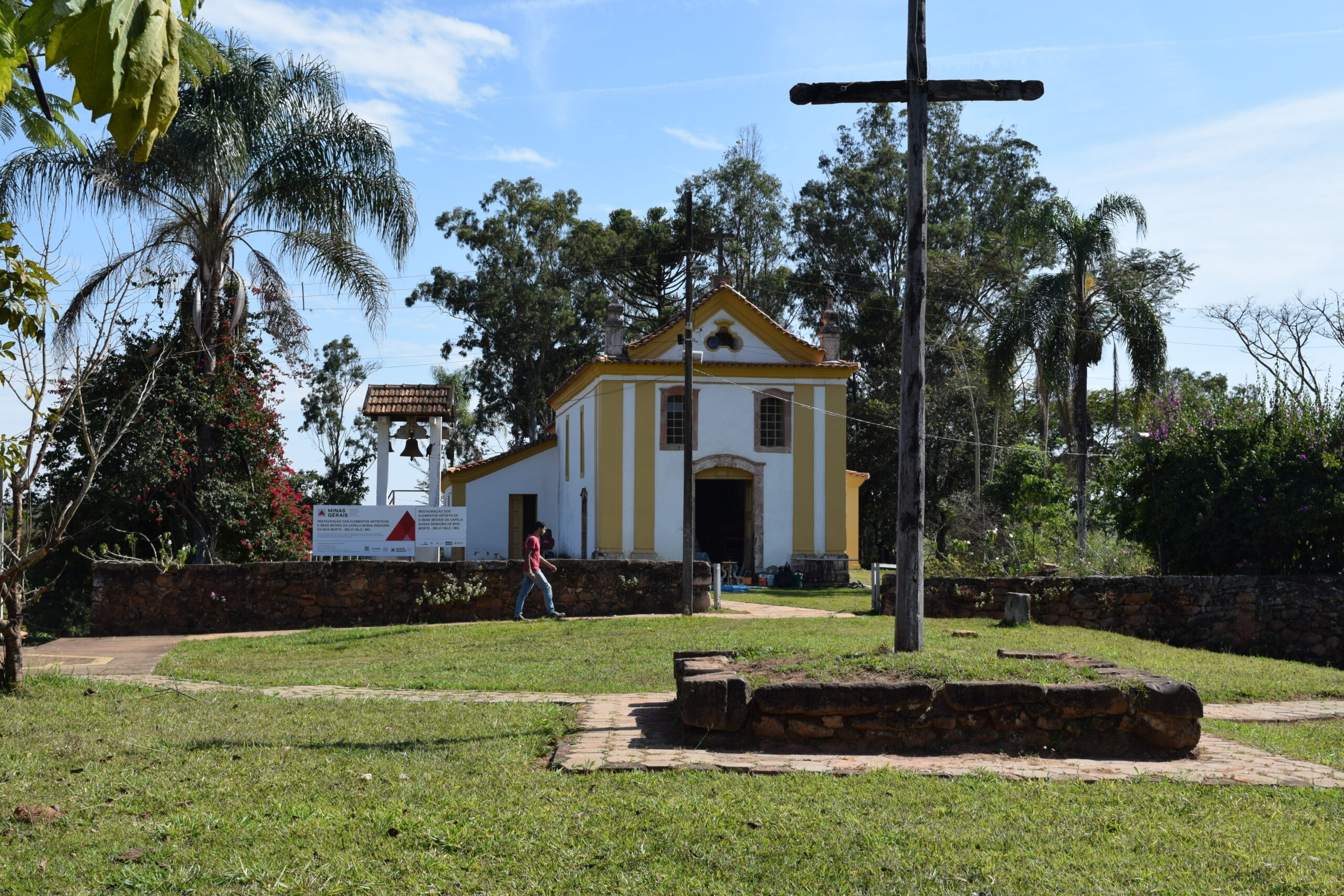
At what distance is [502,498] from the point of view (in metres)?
30.9

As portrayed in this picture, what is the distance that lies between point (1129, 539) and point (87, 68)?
63.3 feet

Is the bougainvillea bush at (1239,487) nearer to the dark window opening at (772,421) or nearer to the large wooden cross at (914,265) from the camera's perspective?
the dark window opening at (772,421)

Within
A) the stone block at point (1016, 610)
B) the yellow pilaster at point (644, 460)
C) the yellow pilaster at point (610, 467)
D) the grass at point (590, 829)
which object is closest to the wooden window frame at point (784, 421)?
the yellow pilaster at point (644, 460)

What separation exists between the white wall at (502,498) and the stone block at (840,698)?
24039mm

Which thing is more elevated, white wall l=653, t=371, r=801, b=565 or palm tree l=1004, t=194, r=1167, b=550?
palm tree l=1004, t=194, r=1167, b=550

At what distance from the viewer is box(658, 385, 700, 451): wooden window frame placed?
2633 cm

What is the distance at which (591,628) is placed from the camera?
1512 cm

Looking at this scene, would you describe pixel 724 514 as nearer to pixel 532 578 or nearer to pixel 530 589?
pixel 530 589

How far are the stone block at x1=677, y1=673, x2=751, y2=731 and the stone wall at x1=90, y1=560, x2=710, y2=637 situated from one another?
10.9 meters

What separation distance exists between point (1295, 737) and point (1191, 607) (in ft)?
27.1

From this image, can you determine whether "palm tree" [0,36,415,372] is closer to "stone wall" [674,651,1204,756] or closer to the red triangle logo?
the red triangle logo

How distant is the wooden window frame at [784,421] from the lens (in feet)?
87.2

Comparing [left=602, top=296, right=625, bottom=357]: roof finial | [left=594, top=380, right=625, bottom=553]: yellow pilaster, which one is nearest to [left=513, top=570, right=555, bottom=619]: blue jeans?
[left=594, top=380, right=625, bottom=553]: yellow pilaster

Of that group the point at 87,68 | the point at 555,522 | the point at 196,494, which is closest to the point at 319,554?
the point at 196,494
